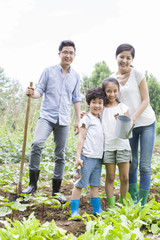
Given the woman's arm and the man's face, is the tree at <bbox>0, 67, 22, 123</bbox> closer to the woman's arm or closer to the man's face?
the man's face

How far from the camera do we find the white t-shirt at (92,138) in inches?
88.0

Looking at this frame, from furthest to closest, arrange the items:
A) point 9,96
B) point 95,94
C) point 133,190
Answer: point 9,96 → point 133,190 → point 95,94

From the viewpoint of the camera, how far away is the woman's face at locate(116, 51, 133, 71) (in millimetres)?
2359

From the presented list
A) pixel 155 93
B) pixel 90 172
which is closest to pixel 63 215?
pixel 90 172

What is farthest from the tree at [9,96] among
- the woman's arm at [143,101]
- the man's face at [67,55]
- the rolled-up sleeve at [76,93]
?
the woman's arm at [143,101]

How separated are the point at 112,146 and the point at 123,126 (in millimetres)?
232

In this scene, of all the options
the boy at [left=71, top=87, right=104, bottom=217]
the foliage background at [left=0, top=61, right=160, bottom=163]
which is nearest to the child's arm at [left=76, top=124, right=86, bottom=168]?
the boy at [left=71, top=87, right=104, bottom=217]

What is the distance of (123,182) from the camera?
234 cm

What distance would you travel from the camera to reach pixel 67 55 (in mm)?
2750

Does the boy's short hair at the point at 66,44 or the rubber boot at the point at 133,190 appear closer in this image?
the rubber boot at the point at 133,190

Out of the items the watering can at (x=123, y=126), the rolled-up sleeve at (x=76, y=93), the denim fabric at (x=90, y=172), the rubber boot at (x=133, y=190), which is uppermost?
the rolled-up sleeve at (x=76, y=93)

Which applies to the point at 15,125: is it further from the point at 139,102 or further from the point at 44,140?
the point at 139,102

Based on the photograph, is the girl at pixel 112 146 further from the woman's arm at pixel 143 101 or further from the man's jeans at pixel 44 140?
the man's jeans at pixel 44 140

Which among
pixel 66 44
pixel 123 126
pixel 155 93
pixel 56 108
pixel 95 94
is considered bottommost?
pixel 123 126
